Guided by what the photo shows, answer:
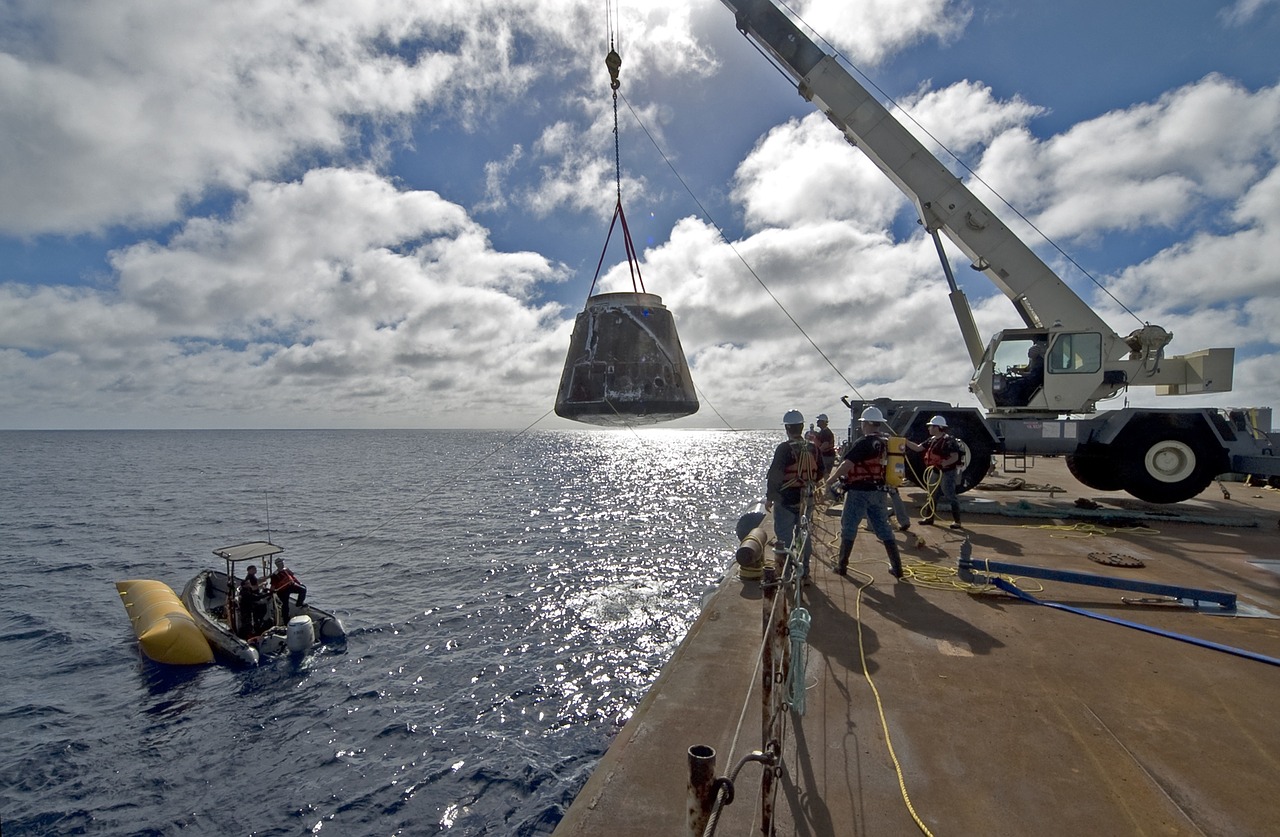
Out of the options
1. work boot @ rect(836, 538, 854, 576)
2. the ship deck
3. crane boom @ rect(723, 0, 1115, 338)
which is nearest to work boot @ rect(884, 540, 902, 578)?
the ship deck

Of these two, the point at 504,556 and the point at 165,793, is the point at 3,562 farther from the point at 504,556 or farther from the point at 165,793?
the point at 165,793

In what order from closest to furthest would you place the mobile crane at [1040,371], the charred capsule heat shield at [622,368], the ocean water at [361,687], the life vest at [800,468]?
1. the charred capsule heat shield at [622,368]
2. the life vest at [800,468]
3. the ocean water at [361,687]
4. the mobile crane at [1040,371]

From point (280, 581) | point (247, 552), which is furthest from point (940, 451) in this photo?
point (247, 552)

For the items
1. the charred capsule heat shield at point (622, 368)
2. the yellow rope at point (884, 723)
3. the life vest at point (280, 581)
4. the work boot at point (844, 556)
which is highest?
the charred capsule heat shield at point (622, 368)

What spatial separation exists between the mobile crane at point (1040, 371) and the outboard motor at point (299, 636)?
46.3ft

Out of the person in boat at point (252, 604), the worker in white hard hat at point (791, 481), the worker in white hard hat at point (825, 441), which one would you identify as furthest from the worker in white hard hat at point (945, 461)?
the person in boat at point (252, 604)

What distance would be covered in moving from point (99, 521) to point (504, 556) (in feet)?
98.1

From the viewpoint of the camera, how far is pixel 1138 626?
520cm

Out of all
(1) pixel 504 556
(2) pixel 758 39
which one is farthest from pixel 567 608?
(2) pixel 758 39

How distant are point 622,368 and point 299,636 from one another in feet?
43.3

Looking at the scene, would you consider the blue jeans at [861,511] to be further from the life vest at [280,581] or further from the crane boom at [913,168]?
the life vest at [280,581]

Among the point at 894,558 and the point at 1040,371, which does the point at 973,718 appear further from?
the point at 1040,371

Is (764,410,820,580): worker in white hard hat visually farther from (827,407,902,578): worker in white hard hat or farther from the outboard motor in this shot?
the outboard motor

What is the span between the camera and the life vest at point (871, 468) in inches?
265
